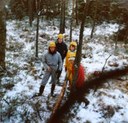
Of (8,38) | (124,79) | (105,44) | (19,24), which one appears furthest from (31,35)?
(124,79)

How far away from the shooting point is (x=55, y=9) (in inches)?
834

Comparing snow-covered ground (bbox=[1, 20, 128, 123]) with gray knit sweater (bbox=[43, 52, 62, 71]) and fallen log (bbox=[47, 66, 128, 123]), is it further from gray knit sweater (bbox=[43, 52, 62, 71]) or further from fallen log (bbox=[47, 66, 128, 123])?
fallen log (bbox=[47, 66, 128, 123])

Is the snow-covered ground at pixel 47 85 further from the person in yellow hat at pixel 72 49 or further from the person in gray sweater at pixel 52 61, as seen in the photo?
the person in gray sweater at pixel 52 61

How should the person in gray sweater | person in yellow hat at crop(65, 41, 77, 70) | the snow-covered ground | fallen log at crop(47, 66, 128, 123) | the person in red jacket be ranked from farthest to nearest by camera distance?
the snow-covered ground → person in yellow hat at crop(65, 41, 77, 70) → the person in gray sweater → the person in red jacket → fallen log at crop(47, 66, 128, 123)

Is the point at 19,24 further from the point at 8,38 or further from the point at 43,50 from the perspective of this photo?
the point at 43,50

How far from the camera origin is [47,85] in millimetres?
11773


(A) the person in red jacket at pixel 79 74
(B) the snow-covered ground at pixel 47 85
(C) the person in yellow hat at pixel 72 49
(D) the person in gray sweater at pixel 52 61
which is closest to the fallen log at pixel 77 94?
(A) the person in red jacket at pixel 79 74

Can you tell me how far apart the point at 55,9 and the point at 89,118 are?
12196 mm

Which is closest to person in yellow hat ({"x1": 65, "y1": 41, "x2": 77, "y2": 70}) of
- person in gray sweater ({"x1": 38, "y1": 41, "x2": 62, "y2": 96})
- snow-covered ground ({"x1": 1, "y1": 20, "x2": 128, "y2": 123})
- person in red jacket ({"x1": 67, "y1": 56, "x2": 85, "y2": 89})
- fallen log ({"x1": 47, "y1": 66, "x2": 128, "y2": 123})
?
person in red jacket ({"x1": 67, "y1": 56, "x2": 85, "y2": 89})

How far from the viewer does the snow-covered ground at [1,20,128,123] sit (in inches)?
409

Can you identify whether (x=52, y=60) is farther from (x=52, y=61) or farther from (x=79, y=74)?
(x=79, y=74)

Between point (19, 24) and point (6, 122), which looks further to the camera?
point (19, 24)

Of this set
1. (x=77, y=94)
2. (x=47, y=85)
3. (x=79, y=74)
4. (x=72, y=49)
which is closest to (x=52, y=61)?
(x=72, y=49)

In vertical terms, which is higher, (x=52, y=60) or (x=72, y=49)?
(x=72, y=49)
